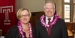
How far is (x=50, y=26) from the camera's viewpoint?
226 cm

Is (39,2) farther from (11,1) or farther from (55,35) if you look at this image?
(55,35)

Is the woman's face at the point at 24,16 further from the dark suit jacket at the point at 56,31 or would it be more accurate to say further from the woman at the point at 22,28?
the dark suit jacket at the point at 56,31

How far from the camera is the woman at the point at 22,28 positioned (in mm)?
2018

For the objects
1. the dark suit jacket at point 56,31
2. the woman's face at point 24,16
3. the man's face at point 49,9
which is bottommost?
the dark suit jacket at point 56,31

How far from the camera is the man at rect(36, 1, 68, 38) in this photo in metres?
2.20

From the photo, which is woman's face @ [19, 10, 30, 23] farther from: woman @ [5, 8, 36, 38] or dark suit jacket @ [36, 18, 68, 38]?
dark suit jacket @ [36, 18, 68, 38]

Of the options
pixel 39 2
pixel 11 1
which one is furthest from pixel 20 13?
pixel 39 2

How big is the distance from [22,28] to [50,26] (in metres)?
0.41

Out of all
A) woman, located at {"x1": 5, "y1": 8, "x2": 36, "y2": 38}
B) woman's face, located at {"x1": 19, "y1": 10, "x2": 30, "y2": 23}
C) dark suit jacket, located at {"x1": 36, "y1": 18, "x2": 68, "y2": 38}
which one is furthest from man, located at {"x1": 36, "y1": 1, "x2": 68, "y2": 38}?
woman's face, located at {"x1": 19, "y1": 10, "x2": 30, "y2": 23}

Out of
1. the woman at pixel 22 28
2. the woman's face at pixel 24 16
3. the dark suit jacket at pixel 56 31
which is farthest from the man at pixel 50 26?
the woman's face at pixel 24 16

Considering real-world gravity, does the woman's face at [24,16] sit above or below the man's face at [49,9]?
below

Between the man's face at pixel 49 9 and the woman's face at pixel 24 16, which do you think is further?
the man's face at pixel 49 9

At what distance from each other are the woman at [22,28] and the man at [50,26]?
0.20 metres

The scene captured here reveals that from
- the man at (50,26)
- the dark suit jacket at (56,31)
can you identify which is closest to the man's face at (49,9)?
the man at (50,26)
